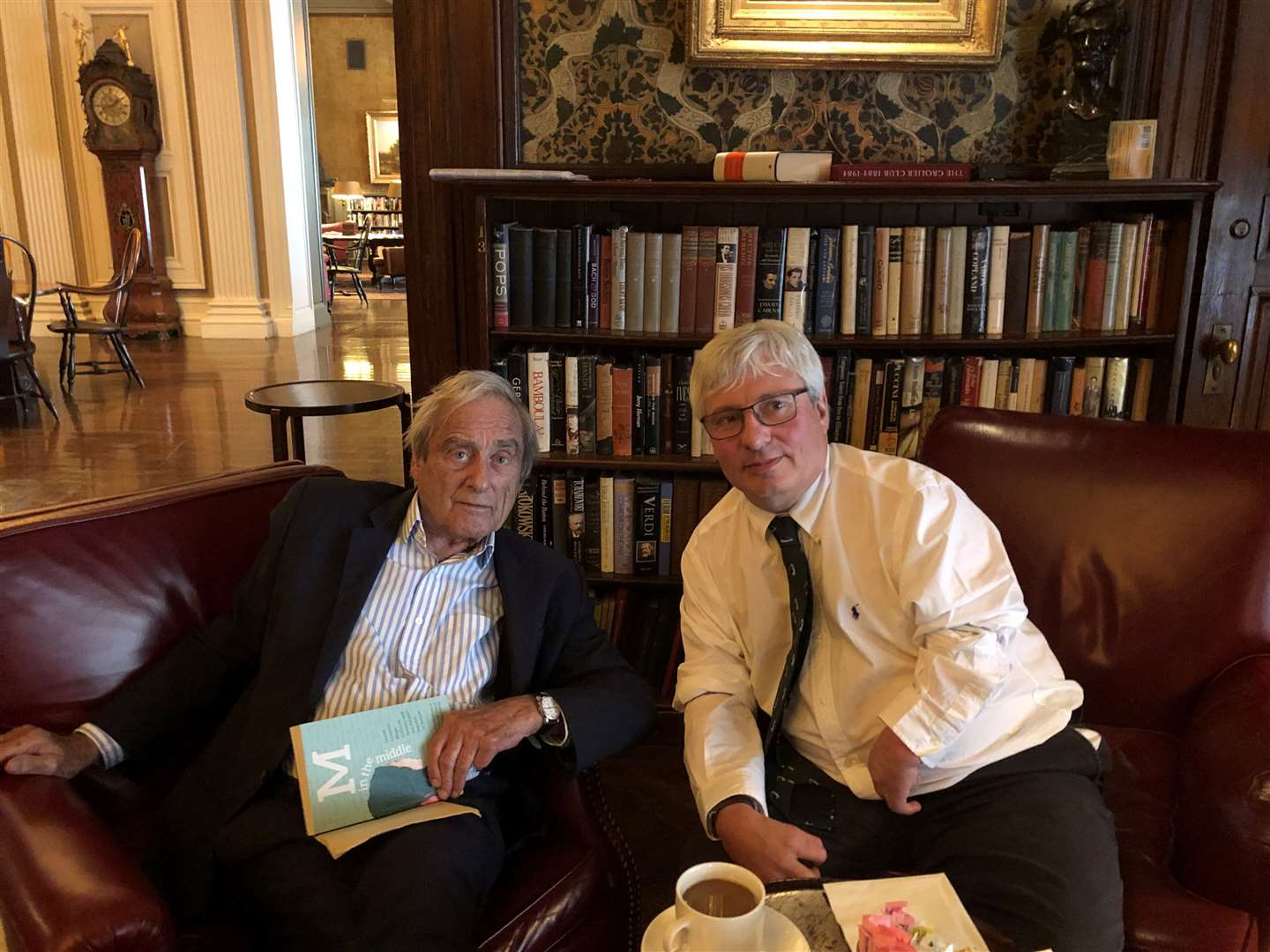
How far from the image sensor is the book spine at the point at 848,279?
2395 millimetres

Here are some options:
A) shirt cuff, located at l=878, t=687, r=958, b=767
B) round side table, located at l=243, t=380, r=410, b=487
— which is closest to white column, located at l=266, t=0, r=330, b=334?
round side table, located at l=243, t=380, r=410, b=487

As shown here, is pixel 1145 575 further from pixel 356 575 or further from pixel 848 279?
pixel 356 575

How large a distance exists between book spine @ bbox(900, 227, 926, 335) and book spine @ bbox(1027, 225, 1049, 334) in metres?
0.28

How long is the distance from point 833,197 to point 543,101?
872mm

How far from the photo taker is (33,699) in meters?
1.51

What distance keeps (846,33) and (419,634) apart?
6.22 ft

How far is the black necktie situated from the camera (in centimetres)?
152

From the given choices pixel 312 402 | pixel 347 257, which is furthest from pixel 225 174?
pixel 312 402

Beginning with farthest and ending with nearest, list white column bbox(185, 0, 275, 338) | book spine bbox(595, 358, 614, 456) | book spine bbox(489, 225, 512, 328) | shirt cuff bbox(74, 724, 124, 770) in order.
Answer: white column bbox(185, 0, 275, 338) < book spine bbox(595, 358, 614, 456) < book spine bbox(489, 225, 512, 328) < shirt cuff bbox(74, 724, 124, 770)

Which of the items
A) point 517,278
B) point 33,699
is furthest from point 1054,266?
point 33,699

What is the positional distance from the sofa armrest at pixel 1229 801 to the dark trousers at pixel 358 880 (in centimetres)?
103

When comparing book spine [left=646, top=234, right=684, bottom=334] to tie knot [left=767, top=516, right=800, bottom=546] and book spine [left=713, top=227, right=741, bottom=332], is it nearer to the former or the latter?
book spine [left=713, top=227, right=741, bottom=332]

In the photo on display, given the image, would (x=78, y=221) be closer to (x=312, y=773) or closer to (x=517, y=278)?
(x=517, y=278)

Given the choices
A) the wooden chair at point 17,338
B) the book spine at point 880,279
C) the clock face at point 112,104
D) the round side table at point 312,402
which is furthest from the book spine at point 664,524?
the clock face at point 112,104
